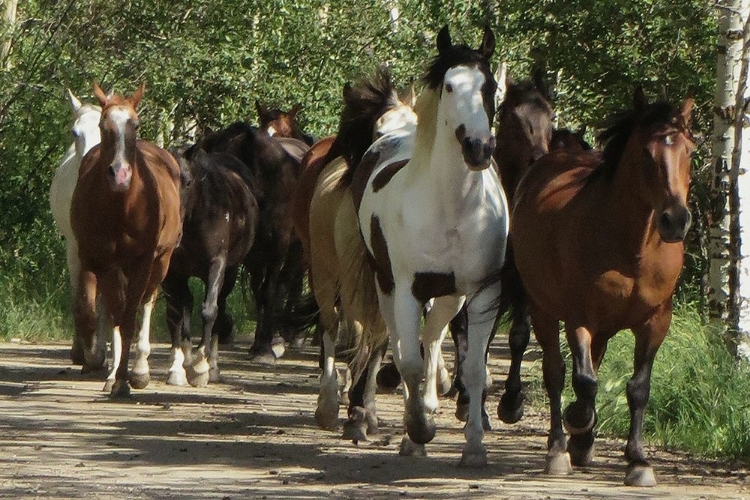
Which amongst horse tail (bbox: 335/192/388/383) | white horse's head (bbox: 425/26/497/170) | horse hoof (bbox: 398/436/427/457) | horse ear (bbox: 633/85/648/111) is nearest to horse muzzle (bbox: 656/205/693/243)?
horse ear (bbox: 633/85/648/111)

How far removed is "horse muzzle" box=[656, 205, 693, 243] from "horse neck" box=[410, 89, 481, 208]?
1.34 metres

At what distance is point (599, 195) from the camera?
28.3 feet

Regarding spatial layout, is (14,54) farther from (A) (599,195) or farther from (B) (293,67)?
Result: (A) (599,195)

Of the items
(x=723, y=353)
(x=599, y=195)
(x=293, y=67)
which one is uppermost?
(x=293, y=67)

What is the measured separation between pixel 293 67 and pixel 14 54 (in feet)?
12.7

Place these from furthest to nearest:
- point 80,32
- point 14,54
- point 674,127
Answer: point 80,32 → point 14,54 → point 674,127

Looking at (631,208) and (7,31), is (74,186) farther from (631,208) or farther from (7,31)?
(631,208)

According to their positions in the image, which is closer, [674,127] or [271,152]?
[674,127]

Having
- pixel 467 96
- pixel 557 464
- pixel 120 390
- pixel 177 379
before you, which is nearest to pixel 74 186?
pixel 177 379

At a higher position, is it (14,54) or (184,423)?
(14,54)

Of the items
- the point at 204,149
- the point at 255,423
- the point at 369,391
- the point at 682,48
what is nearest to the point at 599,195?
the point at 369,391

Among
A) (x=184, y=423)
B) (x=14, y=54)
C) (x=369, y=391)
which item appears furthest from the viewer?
(x=14, y=54)

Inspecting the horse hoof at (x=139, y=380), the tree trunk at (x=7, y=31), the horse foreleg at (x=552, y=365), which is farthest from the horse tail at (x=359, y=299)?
the tree trunk at (x=7, y=31)

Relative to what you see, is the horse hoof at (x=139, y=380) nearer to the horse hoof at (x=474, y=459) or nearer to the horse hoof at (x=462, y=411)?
the horse hoof at (x=462, y=411)
